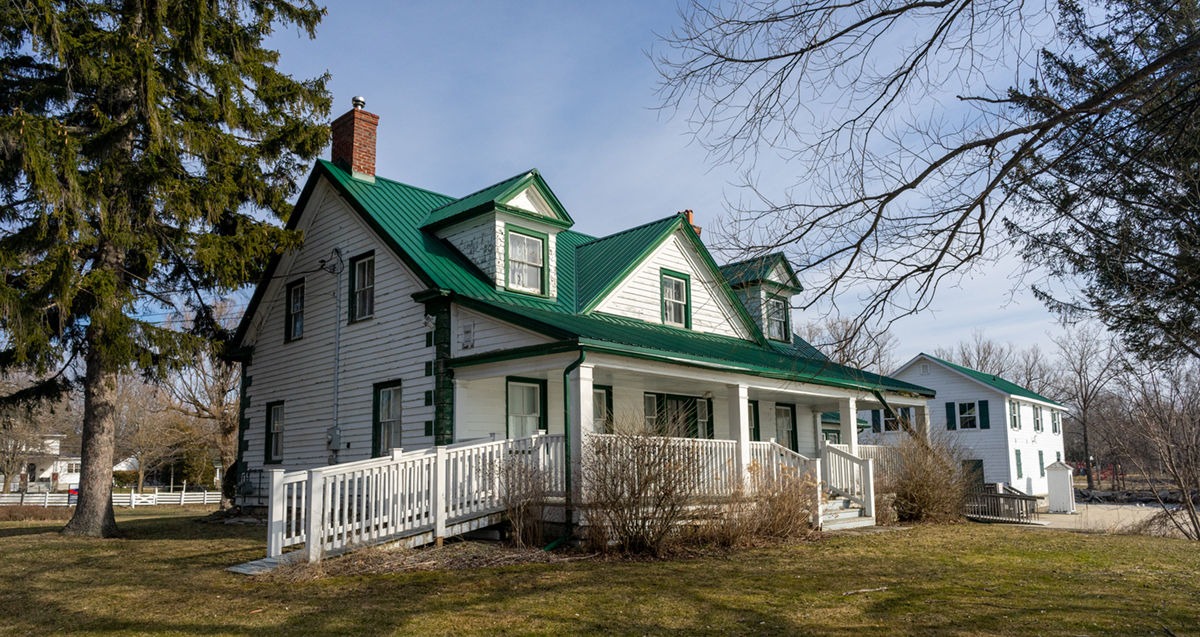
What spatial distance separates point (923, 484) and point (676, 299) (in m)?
6.61

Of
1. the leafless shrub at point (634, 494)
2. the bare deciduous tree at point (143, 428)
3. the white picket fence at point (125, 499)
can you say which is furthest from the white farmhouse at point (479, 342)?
the bare deciduous tree at point (143, 428)

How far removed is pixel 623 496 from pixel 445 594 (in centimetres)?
Answer: 337

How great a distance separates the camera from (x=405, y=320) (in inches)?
588

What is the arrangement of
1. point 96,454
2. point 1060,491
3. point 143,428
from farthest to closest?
point 143,428
point 1060,491
point 96,454

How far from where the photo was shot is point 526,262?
1575cm

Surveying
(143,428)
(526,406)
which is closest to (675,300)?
(526,406)

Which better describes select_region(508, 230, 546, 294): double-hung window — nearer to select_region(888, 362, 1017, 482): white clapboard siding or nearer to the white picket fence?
select_region(888, 362, 1017, 482): white clapboard siding

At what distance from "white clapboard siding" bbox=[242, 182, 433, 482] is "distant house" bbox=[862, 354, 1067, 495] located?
2561 cm

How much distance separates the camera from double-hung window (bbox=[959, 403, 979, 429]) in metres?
37.5

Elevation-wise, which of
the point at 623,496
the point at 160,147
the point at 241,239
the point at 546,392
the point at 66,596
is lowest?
the point at 66,596

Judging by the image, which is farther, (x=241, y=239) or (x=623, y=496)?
(x=241, y=239)

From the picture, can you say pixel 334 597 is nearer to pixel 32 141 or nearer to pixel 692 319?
pixel 32 141

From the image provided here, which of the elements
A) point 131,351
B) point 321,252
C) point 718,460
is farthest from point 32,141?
point 718,460

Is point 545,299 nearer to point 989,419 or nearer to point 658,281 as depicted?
point 658,281
